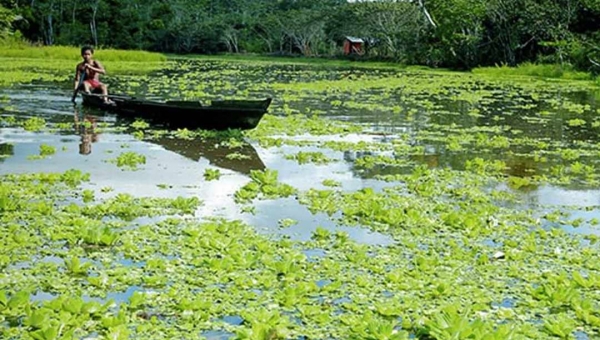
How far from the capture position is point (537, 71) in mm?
37562

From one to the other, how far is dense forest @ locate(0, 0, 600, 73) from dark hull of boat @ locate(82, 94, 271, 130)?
16.6 meters

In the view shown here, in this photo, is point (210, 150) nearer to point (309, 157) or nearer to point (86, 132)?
point (309, 157)

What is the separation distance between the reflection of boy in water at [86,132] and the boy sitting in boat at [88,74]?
112 cm

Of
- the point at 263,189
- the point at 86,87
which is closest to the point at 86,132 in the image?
the point at 86,87

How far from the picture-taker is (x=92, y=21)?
57375 mm

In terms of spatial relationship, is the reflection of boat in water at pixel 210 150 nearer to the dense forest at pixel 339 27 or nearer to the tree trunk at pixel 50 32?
the dense forest at pixel 339 27

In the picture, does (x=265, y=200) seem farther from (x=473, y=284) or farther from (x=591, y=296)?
(x=591, y=296)

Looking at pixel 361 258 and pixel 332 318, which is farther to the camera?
pixel 361 258

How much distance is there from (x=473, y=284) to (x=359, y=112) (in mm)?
12329

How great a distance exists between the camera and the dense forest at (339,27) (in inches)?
1502

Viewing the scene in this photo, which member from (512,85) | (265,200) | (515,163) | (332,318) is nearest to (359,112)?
(515,163)

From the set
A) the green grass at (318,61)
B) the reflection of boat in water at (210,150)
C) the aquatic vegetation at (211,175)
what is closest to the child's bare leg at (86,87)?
the reflection of boat in water at (210,150)

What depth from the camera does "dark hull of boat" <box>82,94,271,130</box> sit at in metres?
11.3

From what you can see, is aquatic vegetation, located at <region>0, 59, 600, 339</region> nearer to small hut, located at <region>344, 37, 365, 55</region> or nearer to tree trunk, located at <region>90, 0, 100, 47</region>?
tree trunk, located at <region>90, 0, 100, 47</region>
